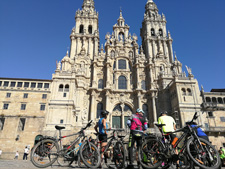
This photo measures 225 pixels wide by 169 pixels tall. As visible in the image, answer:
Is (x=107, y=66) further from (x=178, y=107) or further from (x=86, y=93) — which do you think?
(x=178, y=107)

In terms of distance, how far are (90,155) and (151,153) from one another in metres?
2.42

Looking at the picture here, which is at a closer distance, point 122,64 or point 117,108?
point 117,108

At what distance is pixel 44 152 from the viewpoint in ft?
22.9

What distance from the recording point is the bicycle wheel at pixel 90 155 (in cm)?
657

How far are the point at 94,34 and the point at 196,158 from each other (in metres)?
40.8

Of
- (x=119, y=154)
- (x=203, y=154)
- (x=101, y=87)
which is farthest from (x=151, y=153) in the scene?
(x=101, y=87)

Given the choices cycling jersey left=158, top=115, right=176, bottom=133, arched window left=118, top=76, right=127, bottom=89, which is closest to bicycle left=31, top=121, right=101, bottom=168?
cycling jersey left=158, top=115, right=176, bottom=133

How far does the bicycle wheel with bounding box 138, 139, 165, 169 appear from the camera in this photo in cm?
592

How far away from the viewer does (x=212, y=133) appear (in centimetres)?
2864

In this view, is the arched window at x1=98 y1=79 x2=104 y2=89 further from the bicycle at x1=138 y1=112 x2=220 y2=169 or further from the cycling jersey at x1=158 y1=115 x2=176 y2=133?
the bicycle at x1=138 y1=112 x2=220 y2=169

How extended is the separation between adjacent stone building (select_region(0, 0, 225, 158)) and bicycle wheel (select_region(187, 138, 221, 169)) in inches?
952

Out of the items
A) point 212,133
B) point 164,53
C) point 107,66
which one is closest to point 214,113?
point 212,133

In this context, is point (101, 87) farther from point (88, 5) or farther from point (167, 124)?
point (167, 124)

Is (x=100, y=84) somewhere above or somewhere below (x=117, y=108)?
above
